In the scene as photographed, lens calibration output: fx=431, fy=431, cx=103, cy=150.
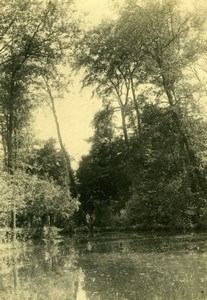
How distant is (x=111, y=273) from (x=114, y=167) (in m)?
28.6

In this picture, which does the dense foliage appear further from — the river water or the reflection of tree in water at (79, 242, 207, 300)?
the reflection of tree in water at (79, 242, 207, 300)

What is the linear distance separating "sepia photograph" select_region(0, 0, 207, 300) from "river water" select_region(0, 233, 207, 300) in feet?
0.16

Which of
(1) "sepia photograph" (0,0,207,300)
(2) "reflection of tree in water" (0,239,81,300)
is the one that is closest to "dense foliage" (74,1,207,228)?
(1) "sepia photograph" (0,0,207,300)

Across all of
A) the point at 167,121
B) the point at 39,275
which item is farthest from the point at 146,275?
the point at 167,121

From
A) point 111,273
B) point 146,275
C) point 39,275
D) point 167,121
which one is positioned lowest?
point 146,275

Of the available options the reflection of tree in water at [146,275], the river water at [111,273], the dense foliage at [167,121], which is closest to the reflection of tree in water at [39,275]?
the river water at [111,273]

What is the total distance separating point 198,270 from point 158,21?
724 inches

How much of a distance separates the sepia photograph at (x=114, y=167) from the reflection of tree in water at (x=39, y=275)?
0.16 ft

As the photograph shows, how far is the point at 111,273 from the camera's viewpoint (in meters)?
13.3

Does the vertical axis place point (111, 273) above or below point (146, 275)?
above

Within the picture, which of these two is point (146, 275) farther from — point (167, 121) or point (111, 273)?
point (167, 121)

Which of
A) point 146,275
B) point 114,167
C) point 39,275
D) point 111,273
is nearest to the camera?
point 146,275

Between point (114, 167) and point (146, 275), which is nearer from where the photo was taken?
point (146, 275)

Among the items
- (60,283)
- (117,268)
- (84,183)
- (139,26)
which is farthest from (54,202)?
(60,283)
